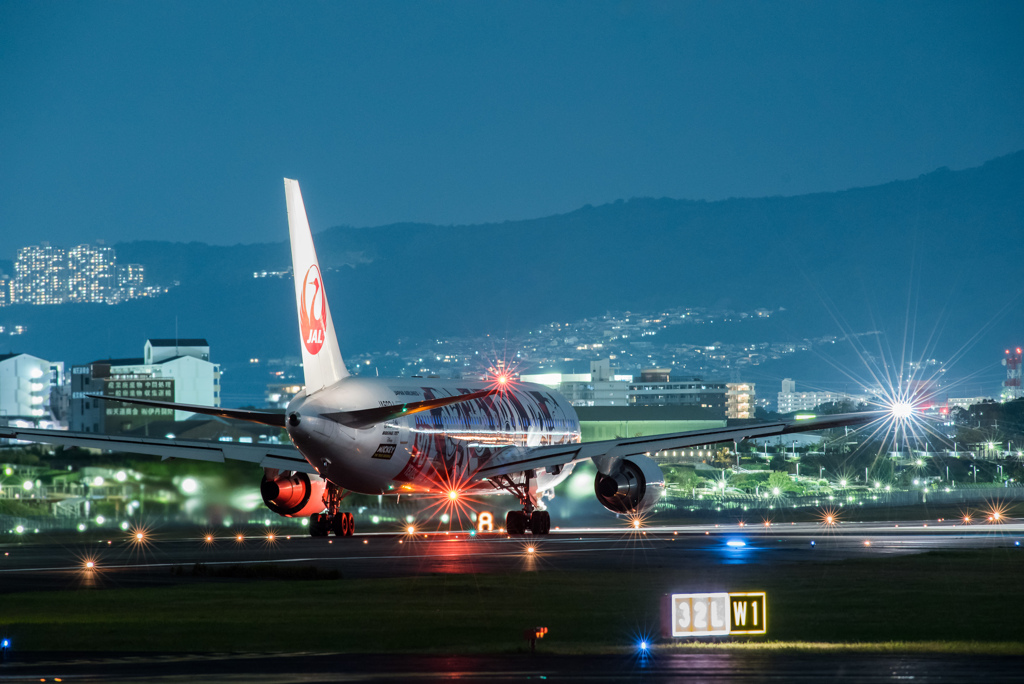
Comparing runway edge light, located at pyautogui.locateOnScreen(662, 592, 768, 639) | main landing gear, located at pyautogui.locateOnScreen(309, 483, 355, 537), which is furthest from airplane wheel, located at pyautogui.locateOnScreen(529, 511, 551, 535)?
runway edge light, located at pyautogui.locateOnScreen(662, 592, 768, 639)

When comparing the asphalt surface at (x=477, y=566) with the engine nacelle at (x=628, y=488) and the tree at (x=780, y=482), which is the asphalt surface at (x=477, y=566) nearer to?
the engine nacelle at (x=628, y=488)

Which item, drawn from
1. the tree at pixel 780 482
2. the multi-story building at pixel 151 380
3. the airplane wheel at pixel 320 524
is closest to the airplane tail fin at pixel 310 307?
the airplane wheel at pixel 320 524

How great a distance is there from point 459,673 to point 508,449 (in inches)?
1191

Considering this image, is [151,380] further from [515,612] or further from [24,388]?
[515,612]

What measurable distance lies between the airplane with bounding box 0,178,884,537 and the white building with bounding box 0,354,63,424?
146 meters

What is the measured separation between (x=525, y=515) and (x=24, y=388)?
156804 millimetres

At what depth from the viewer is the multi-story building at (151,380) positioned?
147250 millimetres

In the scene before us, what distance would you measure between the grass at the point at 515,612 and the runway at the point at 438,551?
2.19 m

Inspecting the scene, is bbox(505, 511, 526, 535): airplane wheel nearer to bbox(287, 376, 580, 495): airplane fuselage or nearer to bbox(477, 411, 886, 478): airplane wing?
bbox(287, 376, 580, 495): airplane fuselage

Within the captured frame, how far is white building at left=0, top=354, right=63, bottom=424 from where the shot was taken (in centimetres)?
18412

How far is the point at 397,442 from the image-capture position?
→ 37.5 meters

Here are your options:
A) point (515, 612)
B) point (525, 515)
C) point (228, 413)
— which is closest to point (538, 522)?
point (525, 515)

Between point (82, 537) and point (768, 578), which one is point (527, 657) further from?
point (82, 537)

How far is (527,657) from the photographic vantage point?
1650 centimetres
